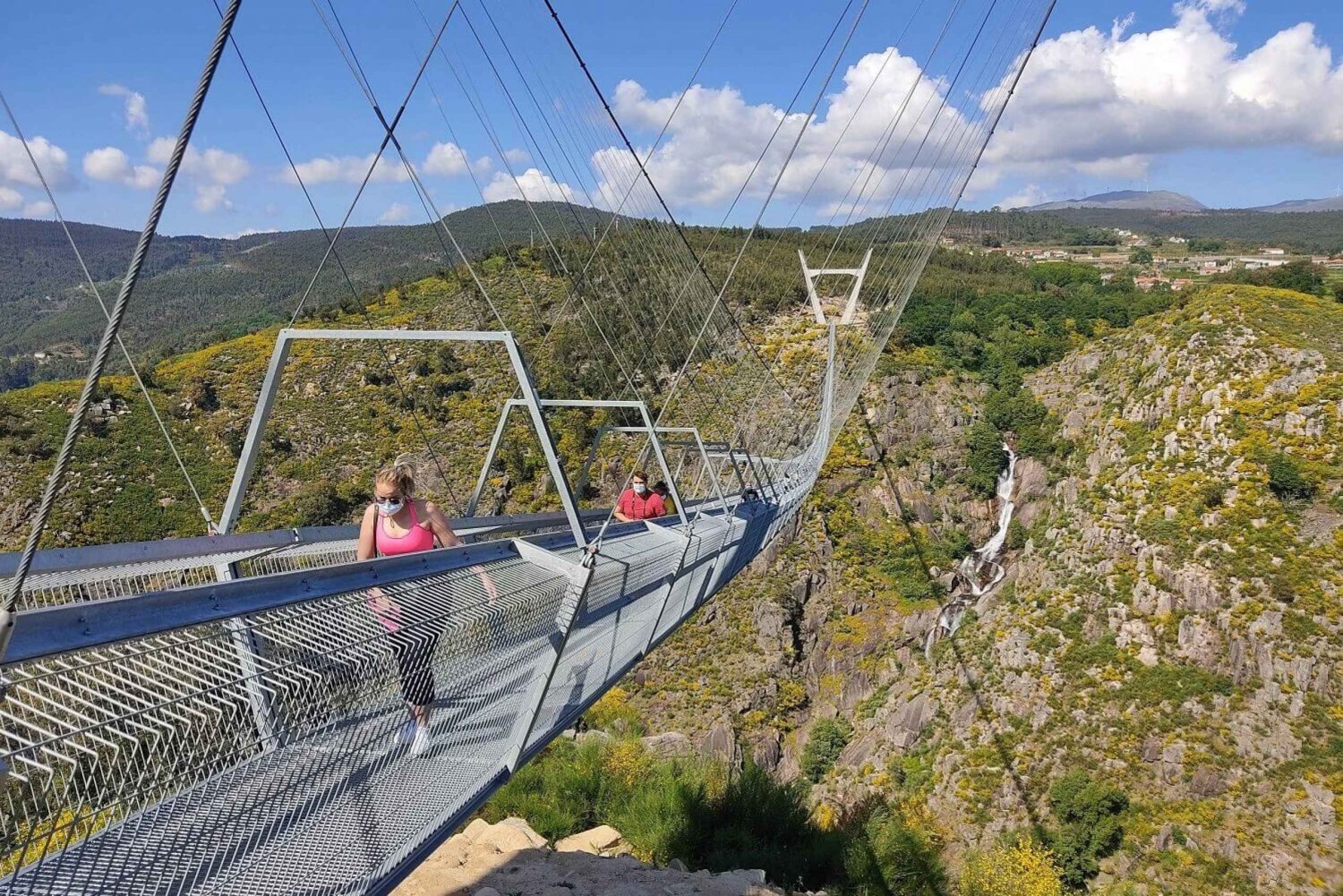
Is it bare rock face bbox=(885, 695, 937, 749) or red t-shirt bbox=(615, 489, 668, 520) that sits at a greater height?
red t-shirt bbox=(615, 489, 668, 520)

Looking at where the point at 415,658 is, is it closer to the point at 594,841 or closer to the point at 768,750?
the point at 594,841

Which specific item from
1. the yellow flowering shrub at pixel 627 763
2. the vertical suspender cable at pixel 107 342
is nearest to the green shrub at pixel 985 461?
the yellow flowering shrub at pixel 627 763

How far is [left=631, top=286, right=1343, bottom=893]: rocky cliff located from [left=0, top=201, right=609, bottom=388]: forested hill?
17.7m

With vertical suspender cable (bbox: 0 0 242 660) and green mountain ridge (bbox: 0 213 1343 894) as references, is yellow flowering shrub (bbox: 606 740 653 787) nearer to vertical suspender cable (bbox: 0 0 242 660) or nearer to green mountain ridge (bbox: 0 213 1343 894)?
vertical suspender cable (bbox: 0 0 242 660)

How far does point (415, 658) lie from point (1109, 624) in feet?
68.5

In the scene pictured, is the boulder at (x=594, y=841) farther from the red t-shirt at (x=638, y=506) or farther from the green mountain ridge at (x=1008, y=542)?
the green mountain ridge at (x=1008, y=542)

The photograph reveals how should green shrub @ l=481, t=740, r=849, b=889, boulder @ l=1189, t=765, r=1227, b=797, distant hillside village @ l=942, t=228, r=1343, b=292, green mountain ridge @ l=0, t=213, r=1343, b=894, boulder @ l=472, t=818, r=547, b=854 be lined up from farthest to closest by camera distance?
distant hillside village @ l=942, t=228, r=1343, b=292 → green mountain ridge @ l=0, t=213, r=1343, b=894 → boulder @ l=1189, t=765, r=1227, b=797 → green shrub @ l=481, t=740, r=849, b=889 → boulder @ l=472, t=818, r=547, b=854

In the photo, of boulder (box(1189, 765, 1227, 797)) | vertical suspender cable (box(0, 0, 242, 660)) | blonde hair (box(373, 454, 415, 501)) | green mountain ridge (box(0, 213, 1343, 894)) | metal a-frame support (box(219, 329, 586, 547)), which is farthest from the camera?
green mountain ridge (box(0, 213, 1343, 894))

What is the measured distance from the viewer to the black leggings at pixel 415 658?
1.96 m

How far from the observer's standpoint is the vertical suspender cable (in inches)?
49.6

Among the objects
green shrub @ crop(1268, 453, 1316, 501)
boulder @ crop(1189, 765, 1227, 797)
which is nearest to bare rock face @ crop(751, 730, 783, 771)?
boulder @ crop(1189, 765, 1227, 797)

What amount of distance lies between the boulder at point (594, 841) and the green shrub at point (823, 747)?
573 inches

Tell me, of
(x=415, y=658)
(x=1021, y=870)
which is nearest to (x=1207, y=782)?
(x=1021, y=870)

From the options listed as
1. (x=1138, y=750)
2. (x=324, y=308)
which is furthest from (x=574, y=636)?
(x=324, y=308)
